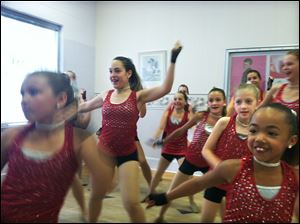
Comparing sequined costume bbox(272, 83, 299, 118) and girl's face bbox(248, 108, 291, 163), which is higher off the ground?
sequined costume bbox(272, 83, 299, 118)

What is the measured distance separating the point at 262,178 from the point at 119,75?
417mm

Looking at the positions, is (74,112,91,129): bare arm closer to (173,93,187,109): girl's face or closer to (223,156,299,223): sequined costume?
(173,93,187,109): girl's face

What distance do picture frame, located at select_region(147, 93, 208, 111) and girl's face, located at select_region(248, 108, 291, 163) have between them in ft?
0.46

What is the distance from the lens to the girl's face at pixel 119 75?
70 cm

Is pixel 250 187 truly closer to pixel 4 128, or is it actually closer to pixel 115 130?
pixel 115 130

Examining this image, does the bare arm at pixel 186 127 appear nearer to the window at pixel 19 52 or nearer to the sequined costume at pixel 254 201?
the sequined costume at pixel 254 201

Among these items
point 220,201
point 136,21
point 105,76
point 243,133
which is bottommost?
point 220,201

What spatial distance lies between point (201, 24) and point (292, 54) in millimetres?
240

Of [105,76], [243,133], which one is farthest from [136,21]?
[243,133]

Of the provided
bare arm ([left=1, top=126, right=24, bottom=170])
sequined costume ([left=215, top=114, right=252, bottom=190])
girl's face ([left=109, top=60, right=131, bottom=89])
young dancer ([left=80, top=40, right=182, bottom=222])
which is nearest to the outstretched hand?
young dancer ([left=80, top=40, right=182, bottom=222])

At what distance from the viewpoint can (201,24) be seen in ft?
2.62

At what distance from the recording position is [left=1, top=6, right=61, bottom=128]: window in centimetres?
64

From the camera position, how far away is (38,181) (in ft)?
1.97

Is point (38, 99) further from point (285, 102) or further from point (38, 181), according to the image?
point (285, 102)
